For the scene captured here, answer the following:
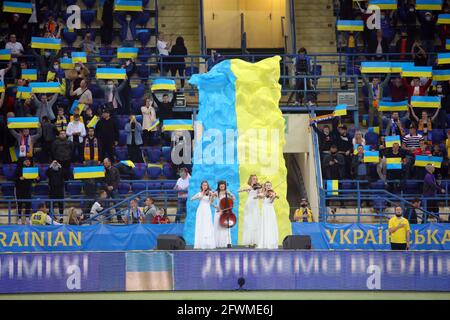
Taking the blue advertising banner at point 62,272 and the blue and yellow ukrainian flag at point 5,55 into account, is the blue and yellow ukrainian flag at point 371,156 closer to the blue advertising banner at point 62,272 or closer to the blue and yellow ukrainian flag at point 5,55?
the blue advertising banner at point 62,272

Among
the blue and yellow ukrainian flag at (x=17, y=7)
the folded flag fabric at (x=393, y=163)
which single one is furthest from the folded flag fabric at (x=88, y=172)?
the folded flag fabric at (x=393, y=163)

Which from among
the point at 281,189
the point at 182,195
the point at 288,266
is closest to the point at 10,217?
the point at 182,195

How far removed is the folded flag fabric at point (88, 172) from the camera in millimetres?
32375

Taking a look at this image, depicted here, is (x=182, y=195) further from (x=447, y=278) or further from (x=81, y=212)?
(x=447, y=278)

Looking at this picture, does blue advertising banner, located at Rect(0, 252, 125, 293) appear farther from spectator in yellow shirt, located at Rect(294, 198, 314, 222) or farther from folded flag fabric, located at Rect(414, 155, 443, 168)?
folded flag fabric, located at Rect(414, 155, 443, 168)

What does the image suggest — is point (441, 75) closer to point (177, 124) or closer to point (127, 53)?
point (177, 124)

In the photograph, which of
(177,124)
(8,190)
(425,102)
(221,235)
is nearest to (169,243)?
(221,235)

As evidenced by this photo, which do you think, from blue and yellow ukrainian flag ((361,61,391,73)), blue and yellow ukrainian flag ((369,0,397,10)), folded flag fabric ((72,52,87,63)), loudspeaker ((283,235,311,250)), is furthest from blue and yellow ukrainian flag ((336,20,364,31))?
loudspeaker ((283,235,311,250))

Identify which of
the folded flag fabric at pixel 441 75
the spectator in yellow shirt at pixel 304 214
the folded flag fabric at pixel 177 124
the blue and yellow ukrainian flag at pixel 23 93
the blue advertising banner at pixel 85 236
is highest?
the folded flag fabric at pixel 441 75

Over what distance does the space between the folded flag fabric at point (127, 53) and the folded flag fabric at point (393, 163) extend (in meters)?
8.15

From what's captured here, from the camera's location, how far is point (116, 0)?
37844mm

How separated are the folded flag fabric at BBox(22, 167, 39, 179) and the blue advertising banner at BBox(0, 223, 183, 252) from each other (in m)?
2.21

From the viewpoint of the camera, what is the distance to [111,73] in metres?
34.7

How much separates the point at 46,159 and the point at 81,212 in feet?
7.66
